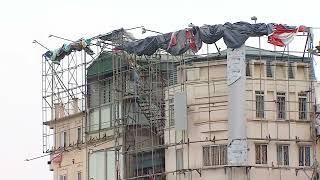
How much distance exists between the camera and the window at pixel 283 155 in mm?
48938

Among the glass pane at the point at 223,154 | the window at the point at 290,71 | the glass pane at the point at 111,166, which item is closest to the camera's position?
the glass pane at the point at 223,154

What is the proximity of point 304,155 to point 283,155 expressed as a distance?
1.21m

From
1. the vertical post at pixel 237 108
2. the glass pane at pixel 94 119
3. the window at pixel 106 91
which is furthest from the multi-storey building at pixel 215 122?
the glass pane at pixel 94 119

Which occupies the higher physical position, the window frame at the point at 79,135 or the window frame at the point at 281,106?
the window frame at the point at 281,106

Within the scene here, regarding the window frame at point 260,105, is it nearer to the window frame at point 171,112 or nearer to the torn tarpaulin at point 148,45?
the window frame at point 171,112

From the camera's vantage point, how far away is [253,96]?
160 feet

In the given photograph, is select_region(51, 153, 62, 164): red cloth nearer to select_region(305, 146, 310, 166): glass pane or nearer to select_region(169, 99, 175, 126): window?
select_region(169, 99, 175, 126): window

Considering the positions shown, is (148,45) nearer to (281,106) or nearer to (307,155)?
(281,106)

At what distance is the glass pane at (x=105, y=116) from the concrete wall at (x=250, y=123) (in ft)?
21.6

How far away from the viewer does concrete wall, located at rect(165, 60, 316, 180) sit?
4834 centimetres

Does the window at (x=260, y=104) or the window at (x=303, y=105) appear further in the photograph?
the window at (x=303, y=105)

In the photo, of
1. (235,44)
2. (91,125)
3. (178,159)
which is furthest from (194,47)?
(91,125)

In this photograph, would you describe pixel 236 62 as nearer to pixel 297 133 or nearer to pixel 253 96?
pixel 253 96

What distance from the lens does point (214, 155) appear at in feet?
159
